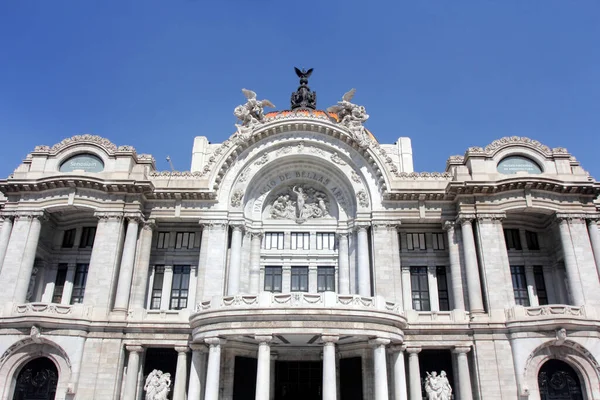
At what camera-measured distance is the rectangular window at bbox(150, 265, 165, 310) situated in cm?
3225

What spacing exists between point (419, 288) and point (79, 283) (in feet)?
76.7

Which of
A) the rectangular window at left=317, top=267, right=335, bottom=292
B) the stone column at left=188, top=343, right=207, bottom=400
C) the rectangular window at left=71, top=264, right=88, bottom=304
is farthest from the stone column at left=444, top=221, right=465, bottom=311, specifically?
the rectangular window at left=71, top=264, right=88, bottom=304

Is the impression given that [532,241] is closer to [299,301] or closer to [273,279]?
[273,279]

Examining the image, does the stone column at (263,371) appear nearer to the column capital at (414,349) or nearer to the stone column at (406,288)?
the column capital at (414,349)

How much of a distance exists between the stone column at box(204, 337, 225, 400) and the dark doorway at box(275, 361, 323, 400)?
6153 mm

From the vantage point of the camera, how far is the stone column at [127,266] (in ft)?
95.9

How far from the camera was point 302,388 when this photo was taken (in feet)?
98.2

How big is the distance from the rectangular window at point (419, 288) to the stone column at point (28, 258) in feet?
80.9

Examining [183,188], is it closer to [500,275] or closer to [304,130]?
[304,130]

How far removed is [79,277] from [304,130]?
18.8 metres

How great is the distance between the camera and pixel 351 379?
29250mm

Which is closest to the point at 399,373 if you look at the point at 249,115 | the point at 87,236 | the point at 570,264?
the point at 570,264

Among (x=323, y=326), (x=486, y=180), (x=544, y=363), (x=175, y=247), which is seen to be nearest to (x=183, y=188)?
(x=175, y=247)

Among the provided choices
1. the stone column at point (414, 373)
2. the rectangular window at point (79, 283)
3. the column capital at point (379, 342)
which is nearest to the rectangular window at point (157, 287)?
the rectangular window at point (79, 283)
